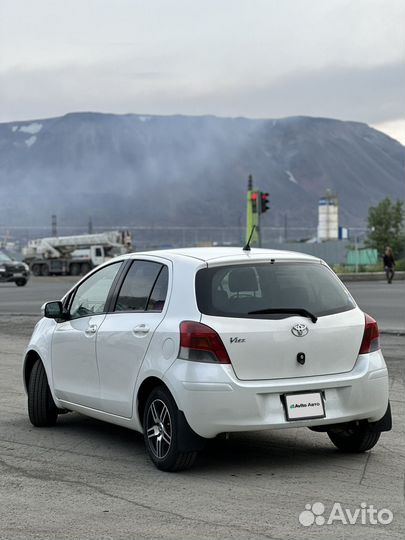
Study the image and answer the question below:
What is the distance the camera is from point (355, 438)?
7457 mm

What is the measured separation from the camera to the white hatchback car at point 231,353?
6.71m

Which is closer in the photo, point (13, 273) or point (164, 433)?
point (164, 433)

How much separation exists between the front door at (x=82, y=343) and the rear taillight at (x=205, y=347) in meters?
1.35

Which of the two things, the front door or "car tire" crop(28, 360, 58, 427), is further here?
"car tire" crop(28, 360, 58, 427)

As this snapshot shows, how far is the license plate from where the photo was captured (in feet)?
22.2

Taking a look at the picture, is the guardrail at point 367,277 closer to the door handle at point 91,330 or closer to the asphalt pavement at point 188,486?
the asphalt pavement at point 188,486

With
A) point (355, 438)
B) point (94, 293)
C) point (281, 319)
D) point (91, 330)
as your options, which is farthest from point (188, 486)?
point (94, 293)

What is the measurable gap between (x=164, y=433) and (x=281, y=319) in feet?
3.62

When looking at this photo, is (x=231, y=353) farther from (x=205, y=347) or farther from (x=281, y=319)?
(x=281, y=319)

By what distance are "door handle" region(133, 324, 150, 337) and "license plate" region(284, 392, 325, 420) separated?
114 centimetres

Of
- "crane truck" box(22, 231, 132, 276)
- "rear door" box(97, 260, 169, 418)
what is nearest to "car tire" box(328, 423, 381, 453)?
"rear door" box(97, 260, 169, 418)

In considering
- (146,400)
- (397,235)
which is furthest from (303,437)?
(397,235)

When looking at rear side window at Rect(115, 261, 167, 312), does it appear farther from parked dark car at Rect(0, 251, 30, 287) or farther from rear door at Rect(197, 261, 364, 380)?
parked dark car at Rect(0, 251, 30, 287)

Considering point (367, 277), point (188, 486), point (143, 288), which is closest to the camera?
point (188, 486)
